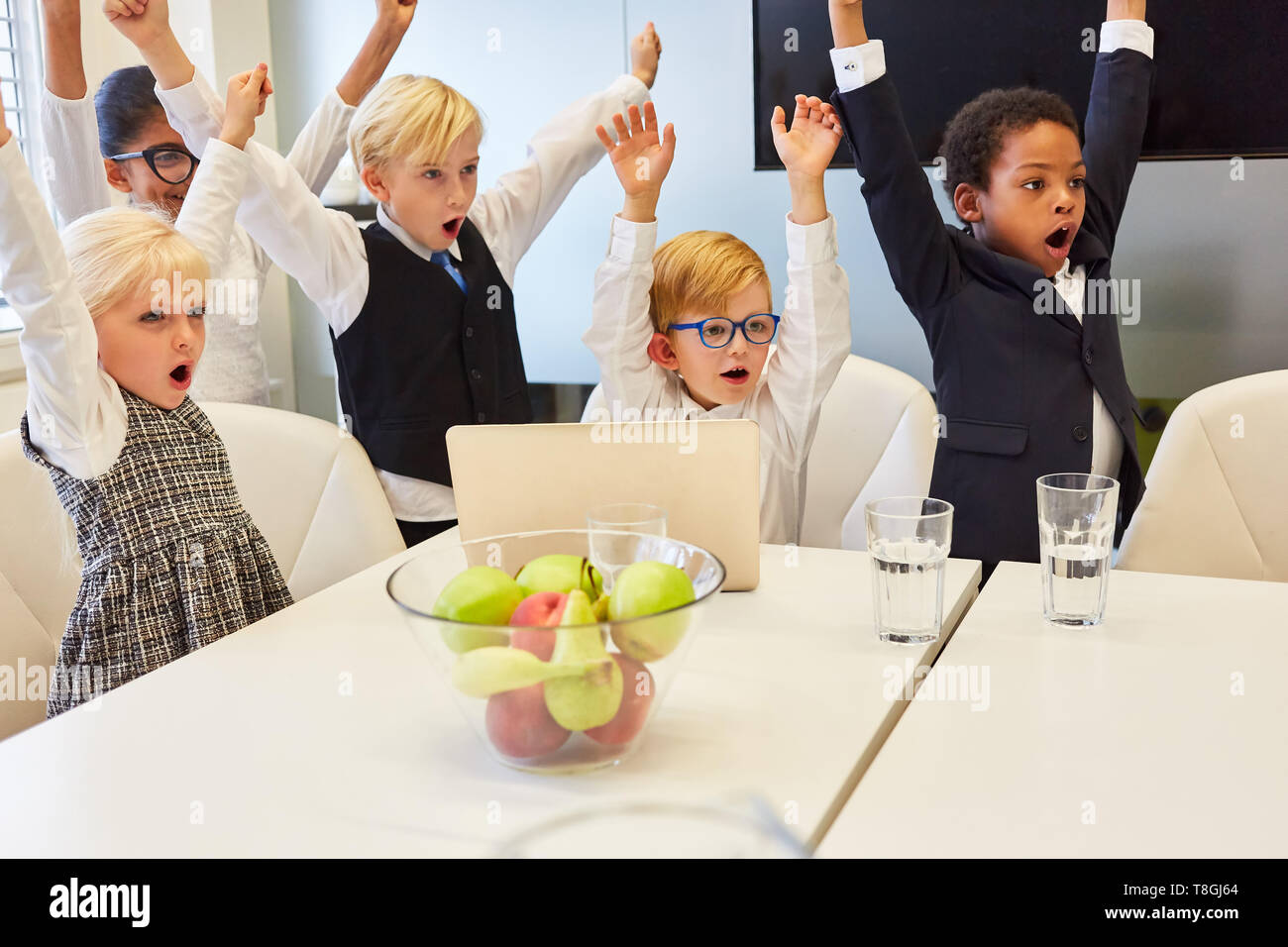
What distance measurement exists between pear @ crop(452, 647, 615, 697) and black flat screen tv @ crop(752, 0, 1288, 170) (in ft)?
6.18

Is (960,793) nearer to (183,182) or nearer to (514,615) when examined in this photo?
(514,615)

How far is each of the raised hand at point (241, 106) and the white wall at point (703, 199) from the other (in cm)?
117

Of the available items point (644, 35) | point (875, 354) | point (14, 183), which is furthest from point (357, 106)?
point (875, 354)

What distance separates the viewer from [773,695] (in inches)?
38.7

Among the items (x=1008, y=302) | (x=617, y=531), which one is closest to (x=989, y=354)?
(x=1008, y=302)

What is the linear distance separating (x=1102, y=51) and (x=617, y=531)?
1.34 meters

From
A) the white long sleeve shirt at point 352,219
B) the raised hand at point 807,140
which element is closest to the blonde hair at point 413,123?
the white long sleeve shirt at point 352,219

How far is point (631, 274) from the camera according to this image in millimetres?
1680

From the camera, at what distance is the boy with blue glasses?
63.8 inches

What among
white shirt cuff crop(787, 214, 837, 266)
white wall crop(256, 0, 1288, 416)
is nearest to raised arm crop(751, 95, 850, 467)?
white shirt cuff crop(787, 214, 837, 266)

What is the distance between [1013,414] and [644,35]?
3.03ft

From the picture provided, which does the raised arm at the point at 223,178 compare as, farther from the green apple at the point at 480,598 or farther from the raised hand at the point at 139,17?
the green apple at the point at 480,598

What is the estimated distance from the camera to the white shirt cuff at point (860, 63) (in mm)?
1663

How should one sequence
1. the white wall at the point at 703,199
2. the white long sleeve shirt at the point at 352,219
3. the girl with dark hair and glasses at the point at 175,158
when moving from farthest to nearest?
the white wall at the point at 703,199 < the girl with dark hair and glasses at the point at 175,158 < the white long sleeve shirt at the point at 352,219
